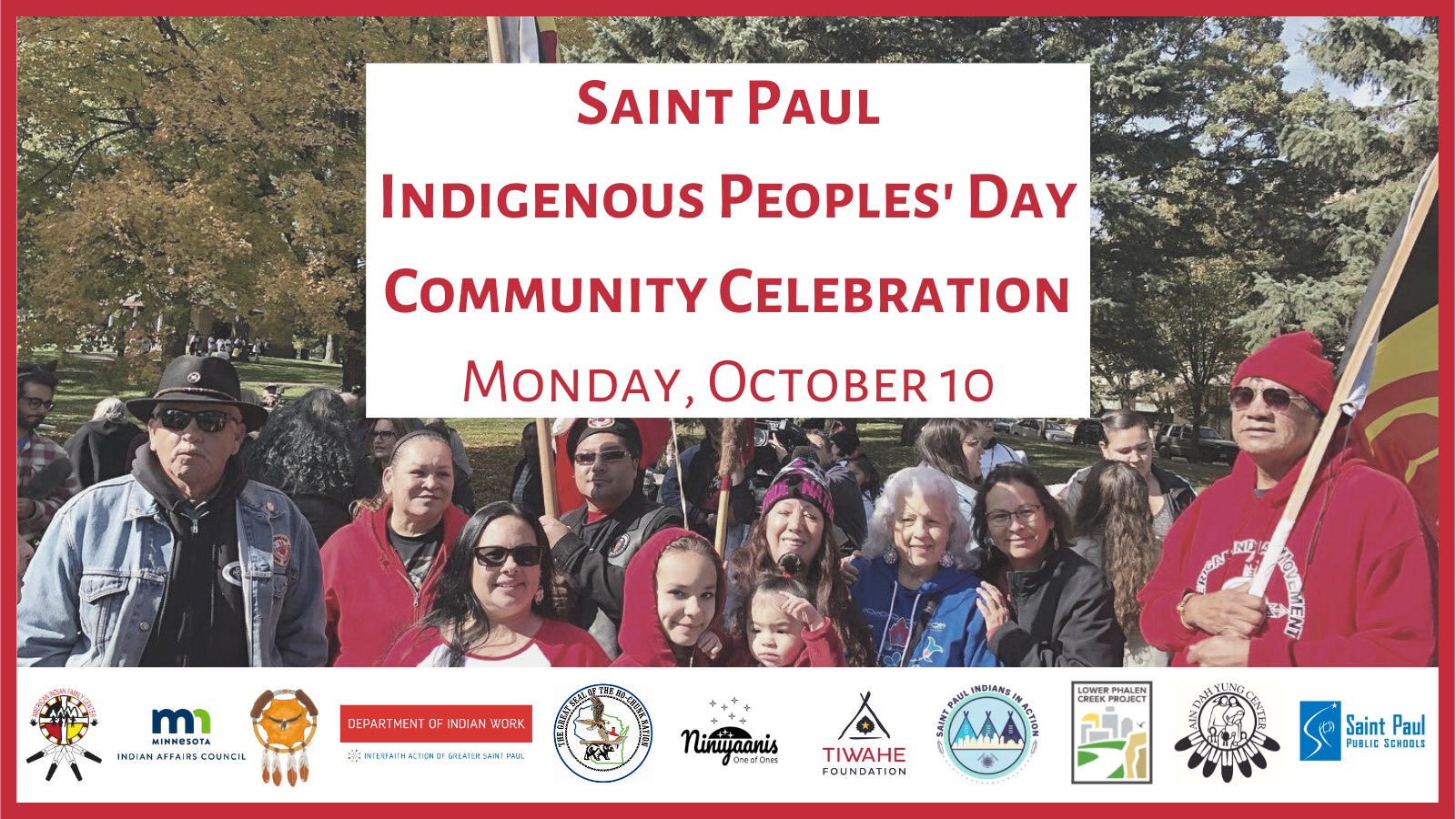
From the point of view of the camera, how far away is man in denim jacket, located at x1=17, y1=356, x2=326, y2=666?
442 centimetres

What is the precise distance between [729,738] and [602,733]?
0.50 m

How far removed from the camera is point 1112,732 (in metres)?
4.79

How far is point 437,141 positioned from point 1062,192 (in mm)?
2532

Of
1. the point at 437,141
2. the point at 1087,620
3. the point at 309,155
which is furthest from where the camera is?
the point at 309,155

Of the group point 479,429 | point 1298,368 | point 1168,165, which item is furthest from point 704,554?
point 1168,165

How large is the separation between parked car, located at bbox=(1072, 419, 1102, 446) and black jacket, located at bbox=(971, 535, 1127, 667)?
0.46 m

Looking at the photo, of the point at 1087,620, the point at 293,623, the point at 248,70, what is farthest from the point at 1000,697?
the point at 248,70

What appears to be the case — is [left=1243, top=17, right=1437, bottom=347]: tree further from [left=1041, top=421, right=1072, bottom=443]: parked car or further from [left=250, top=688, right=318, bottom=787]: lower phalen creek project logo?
[left=250, top=688, right=318, bottom=787]: lower phalen creek project logo

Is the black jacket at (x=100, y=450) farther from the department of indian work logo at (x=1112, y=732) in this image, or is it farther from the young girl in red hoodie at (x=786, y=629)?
the department of indian work logo at (x=1112, y=732)

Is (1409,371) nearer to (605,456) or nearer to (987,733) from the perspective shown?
(987,733)

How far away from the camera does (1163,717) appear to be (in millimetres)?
4797

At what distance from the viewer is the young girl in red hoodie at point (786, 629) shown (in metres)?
4.52

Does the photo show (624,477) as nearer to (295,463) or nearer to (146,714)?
(295,463)

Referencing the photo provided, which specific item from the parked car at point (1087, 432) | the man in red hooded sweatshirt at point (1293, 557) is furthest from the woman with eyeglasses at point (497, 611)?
the man in red hooded sweatshirt at point (1293, 557)
